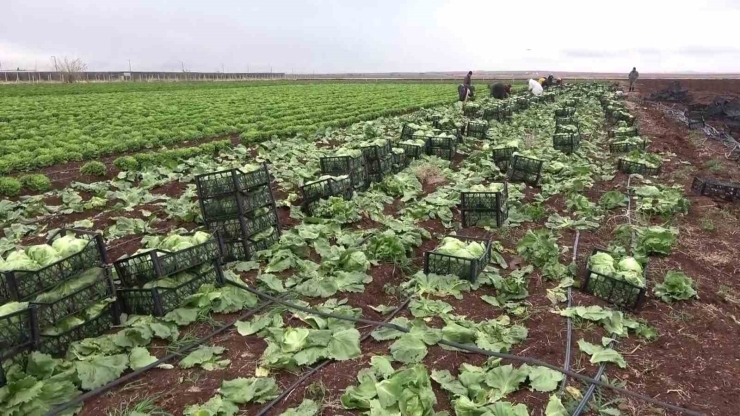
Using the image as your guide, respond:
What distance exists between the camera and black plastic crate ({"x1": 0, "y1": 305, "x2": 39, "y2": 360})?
3.99 m

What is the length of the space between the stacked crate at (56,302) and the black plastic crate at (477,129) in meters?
13.3

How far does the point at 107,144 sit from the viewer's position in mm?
14828

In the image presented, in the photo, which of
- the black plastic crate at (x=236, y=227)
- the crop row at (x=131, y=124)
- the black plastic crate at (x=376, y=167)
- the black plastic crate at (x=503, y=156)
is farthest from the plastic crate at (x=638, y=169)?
the crop row at (x=131, y=124)

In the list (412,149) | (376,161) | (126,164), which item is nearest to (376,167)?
(376,161)

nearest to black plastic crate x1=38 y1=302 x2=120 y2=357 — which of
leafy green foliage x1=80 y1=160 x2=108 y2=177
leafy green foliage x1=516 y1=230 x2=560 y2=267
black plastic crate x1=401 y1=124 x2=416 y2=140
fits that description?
leafy green foliage x1=516 y1=230 x2=560 y2=267

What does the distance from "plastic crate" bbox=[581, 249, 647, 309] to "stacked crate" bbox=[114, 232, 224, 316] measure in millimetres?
4485

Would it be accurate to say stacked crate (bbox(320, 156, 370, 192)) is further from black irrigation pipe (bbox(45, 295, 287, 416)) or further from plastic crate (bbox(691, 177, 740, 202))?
plastic crate (bbox(691, 177, 740, 202))

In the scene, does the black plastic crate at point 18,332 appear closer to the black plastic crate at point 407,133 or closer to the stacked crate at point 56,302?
the stacked crate at point 56,302

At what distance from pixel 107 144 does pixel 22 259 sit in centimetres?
1148

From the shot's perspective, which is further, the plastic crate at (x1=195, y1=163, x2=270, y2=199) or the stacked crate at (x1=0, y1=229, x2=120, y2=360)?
the plastic crate at (x1=195, y1=163, x2=270, y2=199)

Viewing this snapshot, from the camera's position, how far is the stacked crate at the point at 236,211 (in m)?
6.62

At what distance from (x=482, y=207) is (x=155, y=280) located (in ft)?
16.7

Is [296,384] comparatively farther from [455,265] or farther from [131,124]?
[131,124]

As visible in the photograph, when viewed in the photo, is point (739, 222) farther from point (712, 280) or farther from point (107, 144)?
point (107, 144)
